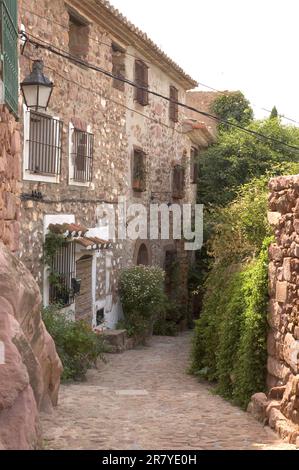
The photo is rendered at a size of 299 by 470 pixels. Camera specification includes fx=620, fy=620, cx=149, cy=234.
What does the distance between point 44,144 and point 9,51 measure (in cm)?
425

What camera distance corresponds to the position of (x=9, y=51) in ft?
19.5

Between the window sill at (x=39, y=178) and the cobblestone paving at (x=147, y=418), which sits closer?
the cobblestone paving at (x=147, y=418)

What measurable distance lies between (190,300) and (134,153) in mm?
5829

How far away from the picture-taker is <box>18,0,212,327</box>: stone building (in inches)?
397

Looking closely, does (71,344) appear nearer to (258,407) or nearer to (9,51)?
(258,407)

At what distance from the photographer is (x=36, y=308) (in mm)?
5625

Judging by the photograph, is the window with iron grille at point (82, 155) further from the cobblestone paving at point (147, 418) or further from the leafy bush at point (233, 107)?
the leafy bush at point (233, 107)

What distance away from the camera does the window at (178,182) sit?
18047 millimetres

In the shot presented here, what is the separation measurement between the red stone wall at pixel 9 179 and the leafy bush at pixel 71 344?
308 centimetres

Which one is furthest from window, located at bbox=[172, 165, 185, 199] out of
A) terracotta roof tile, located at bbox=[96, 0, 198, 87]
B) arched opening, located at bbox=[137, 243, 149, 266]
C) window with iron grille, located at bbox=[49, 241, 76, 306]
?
window with iron grille, located at bbox=[49, 241, 76, 306]

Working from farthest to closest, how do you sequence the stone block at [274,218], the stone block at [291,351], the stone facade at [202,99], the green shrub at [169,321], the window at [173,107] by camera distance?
the stone facade at [202,99] < the window at [173,107] < the green shrub at [169,321] < the stone block at [274,218] < the stone block at [291,351]

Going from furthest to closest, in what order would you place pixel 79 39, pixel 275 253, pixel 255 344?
1. pixel 79 39
2. pixel 255 344
3. pixel 275 253

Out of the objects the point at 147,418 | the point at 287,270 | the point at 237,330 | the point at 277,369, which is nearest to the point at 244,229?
the point at 237,330

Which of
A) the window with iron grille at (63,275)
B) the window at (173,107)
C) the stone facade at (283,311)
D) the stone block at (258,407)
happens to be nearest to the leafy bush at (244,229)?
the stone facade at (283,311)
